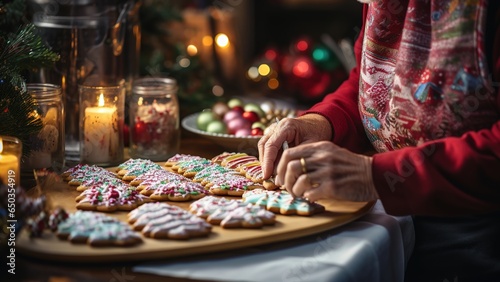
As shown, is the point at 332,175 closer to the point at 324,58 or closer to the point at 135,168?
the point at 135,168

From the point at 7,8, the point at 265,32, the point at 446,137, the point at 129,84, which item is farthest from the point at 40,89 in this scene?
the point at 265,32

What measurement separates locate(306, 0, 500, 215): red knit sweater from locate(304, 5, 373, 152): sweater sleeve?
19cm

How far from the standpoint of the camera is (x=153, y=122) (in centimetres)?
171

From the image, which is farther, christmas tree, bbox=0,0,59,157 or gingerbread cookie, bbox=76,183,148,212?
christmas tree, bbox=0,0,59,157

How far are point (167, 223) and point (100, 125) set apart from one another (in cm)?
54

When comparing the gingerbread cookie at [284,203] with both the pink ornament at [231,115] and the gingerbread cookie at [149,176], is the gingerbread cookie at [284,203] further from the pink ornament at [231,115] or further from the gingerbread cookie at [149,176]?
the pink ornament at [231,115]

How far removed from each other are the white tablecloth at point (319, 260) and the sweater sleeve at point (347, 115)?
32 centimetres

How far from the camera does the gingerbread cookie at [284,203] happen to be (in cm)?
123

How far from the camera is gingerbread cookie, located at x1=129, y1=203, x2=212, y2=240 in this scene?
3.59 feet

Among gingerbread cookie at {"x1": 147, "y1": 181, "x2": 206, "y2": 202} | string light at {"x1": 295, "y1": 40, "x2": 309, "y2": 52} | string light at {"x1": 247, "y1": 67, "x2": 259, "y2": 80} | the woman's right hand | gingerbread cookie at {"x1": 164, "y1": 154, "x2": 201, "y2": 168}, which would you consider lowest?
string light at {"x1": 247, "y1": 67, "x2": 259, "y2": 80}

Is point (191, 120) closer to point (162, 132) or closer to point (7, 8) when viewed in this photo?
point (162, 132)

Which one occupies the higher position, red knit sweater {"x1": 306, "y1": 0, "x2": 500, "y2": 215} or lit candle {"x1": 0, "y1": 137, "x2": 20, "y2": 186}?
red knit sweater {"x1": 306, "y1": 0, "x2": 500, "y2": 215}

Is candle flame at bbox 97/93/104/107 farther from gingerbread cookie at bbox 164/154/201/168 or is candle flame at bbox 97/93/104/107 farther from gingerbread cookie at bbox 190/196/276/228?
gingerbread cookie at bbox 190/196/276/228

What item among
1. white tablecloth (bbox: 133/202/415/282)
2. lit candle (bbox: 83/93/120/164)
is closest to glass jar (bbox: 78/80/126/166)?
lit candle (bbox: 83/93/120/164)
